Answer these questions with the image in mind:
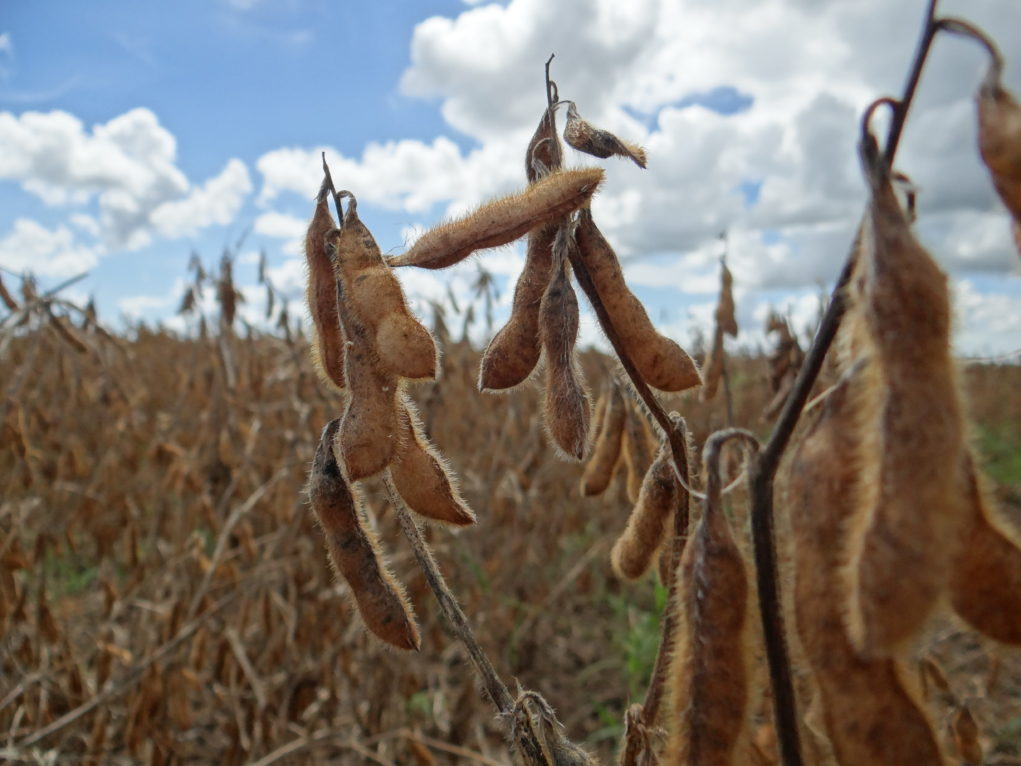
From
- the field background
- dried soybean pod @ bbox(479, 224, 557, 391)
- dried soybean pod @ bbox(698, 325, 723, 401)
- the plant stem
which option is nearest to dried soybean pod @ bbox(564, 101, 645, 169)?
dried soybean pod @ bbox(479, 224, 557, 391)

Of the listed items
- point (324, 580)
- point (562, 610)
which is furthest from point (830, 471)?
point (562, 610)

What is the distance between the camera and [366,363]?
111 centimetres

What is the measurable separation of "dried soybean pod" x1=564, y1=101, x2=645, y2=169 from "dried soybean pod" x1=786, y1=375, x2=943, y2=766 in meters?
0.64

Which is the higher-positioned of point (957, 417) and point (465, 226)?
point (465, 226)

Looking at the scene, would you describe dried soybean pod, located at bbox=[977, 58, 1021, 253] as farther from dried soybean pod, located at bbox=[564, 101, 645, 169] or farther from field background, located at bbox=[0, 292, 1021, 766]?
field background, located at bbox=[0, 292, 1021, 766]

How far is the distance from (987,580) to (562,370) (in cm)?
63

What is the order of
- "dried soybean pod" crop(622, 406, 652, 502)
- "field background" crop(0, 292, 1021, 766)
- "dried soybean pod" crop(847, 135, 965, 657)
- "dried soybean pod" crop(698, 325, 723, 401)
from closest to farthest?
1. "dried soybean pod" crop(847, 135, 965, 657)
2. "dried soybean pod" crop(622, 406, 652, 502)
3. "dried soybean pod" crop(698, 325, 723, 401)
4. "field background" crop(0, 292, 1021, 766)

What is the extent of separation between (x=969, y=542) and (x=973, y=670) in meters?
5.44

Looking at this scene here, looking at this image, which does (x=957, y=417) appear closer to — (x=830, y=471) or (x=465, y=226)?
(x=830, y=471)

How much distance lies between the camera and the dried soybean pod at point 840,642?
735 mm

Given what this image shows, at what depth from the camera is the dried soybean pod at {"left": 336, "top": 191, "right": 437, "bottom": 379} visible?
108 centimetres

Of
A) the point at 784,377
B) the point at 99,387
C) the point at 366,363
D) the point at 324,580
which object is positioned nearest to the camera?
the point at 366,363

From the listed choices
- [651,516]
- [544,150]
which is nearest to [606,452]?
[651,516]

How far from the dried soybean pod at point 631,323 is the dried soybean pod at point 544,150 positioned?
11 centimetres
